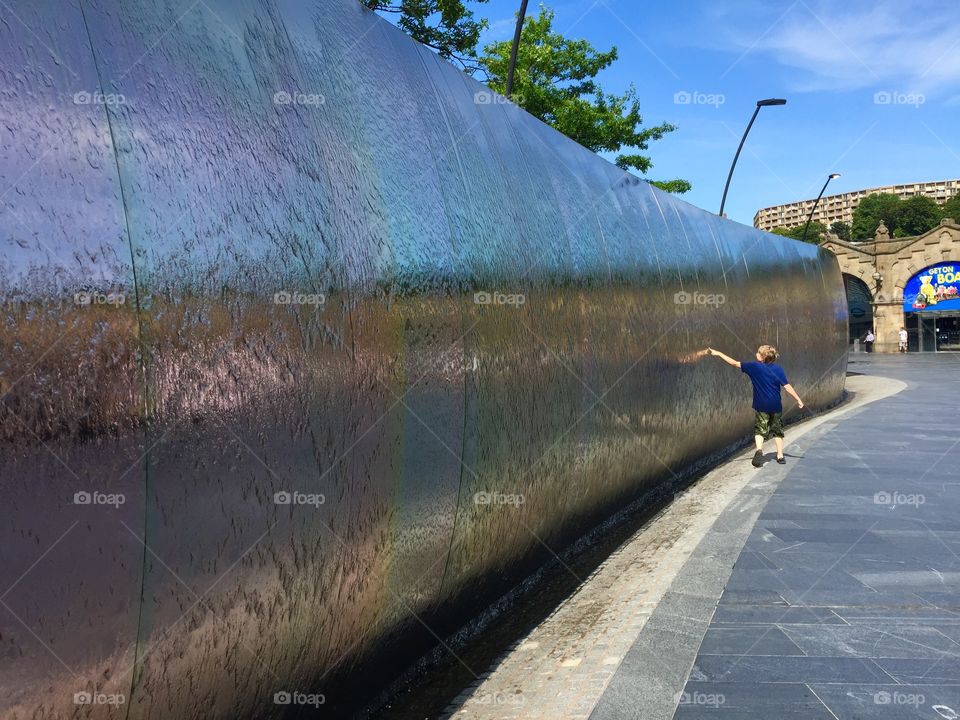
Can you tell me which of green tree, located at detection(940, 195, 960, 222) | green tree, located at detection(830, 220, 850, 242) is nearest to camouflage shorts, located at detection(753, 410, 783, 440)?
green tree, located at detection(940, 195, 960, 222)

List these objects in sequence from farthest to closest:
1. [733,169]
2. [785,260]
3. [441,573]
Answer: [733,169], [785,260], [441,573]

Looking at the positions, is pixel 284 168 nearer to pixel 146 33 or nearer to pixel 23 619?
pixel 146 33

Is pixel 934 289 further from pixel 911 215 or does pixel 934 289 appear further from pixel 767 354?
pixel 911 215

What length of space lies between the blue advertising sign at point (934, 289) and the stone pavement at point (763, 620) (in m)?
60.4

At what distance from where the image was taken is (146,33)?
2549 mm

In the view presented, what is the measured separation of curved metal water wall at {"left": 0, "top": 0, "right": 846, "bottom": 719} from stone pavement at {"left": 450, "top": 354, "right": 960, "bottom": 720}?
Result: 0.70 m

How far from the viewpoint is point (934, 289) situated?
62281mm

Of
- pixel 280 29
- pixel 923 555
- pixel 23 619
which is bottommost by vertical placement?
pixel 923 555

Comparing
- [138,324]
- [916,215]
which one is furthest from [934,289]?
[138,324]

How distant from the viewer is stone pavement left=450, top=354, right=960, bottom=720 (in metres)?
3.47

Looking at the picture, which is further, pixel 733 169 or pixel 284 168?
pixel 733 169

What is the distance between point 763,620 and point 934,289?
65617 mm

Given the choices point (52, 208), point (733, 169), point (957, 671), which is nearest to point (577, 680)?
point (957, 671)

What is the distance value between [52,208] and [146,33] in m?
0.72
